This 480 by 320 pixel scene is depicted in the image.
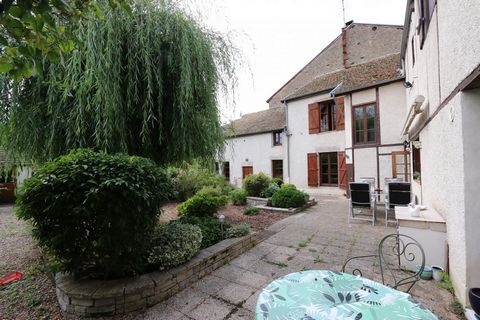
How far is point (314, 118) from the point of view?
38.5ft

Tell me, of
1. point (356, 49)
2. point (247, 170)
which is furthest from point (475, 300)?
point (247, 170)

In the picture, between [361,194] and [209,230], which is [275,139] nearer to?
[361,194]

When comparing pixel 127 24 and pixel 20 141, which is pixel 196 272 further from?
pixel 127 24

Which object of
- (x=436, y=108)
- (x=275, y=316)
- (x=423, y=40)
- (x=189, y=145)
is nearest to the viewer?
(x=275, y=316)

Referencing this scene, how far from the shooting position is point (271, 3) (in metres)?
4.27

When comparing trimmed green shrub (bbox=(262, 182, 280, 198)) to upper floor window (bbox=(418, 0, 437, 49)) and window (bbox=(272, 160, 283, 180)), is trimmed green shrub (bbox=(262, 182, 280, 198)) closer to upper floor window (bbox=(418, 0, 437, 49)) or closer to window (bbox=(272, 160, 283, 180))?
window (bbox=(272, 160, 283, 180))

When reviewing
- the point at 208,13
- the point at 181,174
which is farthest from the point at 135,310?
the point at 181,174

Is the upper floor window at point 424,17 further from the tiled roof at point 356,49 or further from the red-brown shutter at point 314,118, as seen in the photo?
the tiled roof at point 356,49

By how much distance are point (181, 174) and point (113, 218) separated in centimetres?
727

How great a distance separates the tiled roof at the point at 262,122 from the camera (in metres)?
14.5

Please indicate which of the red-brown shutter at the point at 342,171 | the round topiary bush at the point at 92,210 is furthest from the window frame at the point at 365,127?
the round topiary bush at the point at 92,210

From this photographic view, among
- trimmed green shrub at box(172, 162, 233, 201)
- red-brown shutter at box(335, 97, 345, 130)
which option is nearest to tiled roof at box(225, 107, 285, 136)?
red-brown shutter at box(335, 97, 345, 130)

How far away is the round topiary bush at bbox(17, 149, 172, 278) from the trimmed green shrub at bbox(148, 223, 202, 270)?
0.82 feet

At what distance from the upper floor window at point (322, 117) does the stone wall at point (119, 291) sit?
10.4 meters
